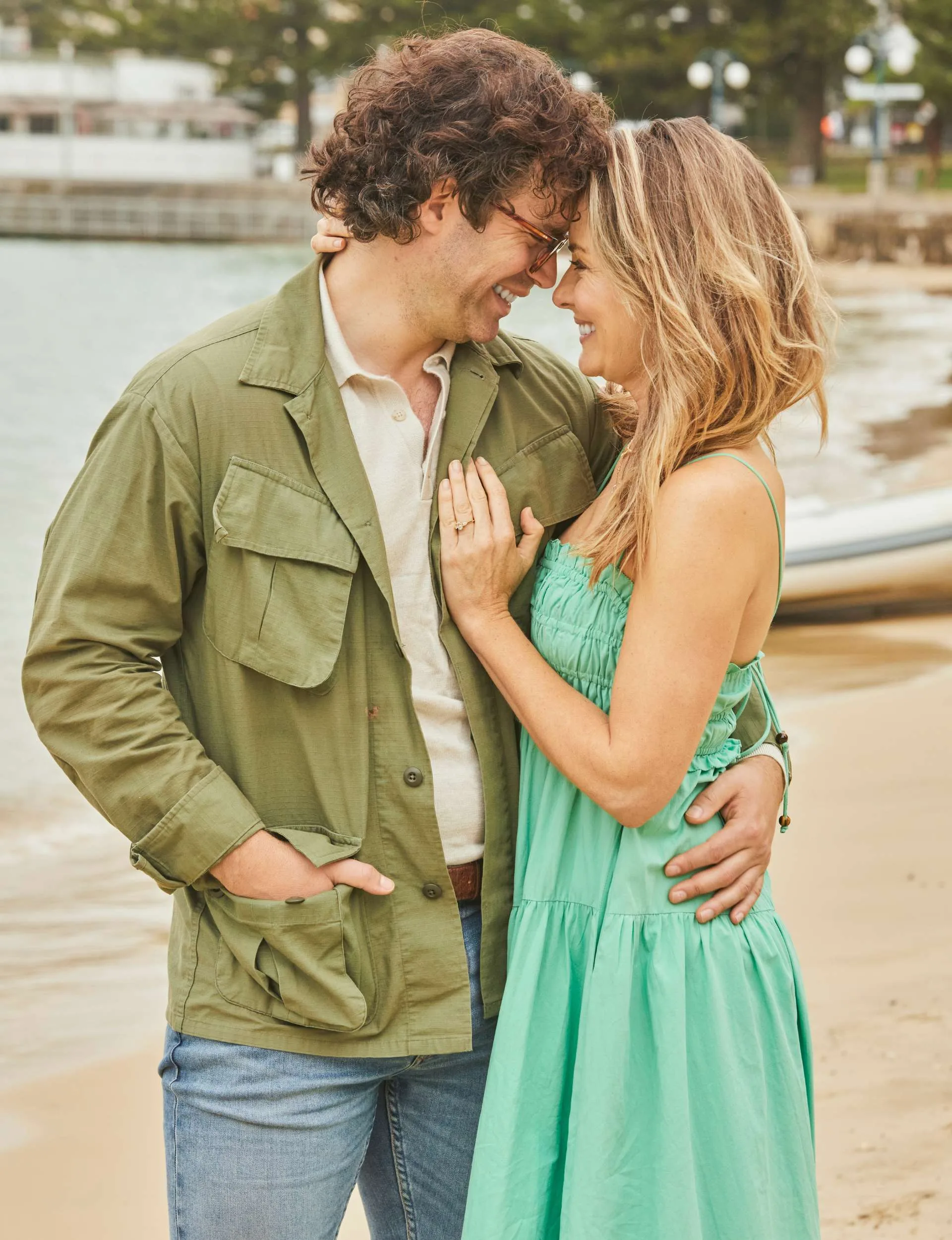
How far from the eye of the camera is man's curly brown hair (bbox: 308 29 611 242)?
2.00 m

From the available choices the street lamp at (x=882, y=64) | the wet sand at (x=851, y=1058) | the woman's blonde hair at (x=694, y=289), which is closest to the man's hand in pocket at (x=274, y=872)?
the woman's blonde hair at (x=694, y=289)

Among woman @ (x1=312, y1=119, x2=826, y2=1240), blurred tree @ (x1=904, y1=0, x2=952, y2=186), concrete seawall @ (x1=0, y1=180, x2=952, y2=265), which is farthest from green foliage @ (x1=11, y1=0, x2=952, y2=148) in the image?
woman @ (x1=312, y1=119, x2=826, y2=1240)

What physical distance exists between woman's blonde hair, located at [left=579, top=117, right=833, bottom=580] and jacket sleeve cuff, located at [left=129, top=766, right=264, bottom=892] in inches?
22.2

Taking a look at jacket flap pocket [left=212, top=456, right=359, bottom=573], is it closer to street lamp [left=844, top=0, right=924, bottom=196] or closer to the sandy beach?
the sandy beach

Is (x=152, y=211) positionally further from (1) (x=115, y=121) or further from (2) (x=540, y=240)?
(2) (x=540, y=240)

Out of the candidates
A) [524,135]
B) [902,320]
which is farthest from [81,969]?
[902,320]

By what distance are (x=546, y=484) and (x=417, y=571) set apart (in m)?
0.25

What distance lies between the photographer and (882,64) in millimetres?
36719

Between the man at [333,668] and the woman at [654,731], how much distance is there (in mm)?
76

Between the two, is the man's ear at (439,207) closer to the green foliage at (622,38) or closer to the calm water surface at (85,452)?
the calm water surface at (85,452)

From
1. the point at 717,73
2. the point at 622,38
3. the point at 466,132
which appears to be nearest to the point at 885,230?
the point at 717,73

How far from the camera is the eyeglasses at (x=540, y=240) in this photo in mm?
2076

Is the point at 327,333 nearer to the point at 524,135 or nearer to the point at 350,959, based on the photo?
the point at 524,135

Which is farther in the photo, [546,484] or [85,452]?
[85,452]
